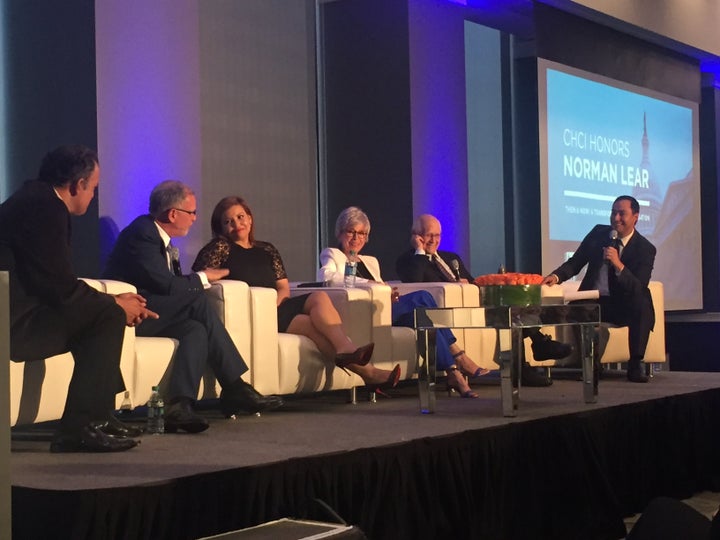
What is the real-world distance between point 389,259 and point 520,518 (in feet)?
14.5

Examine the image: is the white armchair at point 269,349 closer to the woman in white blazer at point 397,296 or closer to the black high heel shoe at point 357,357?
the black high heel shoe at point 357,357

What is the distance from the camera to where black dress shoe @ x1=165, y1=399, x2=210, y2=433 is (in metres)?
3.84

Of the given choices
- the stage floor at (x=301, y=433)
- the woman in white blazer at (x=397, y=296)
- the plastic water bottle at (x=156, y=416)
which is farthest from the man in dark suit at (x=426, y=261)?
the plastic water bottle at (x=156, y=416)

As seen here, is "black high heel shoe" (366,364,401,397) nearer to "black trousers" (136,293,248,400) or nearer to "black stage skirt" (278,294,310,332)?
"black stage skirt" (278,294,310,332)

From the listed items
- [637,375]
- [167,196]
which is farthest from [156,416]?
[637,375]

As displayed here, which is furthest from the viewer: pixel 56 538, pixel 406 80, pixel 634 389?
pixel 406 80

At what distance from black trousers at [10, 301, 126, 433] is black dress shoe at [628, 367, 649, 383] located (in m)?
3.35

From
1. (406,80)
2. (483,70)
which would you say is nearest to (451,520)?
(406,80)

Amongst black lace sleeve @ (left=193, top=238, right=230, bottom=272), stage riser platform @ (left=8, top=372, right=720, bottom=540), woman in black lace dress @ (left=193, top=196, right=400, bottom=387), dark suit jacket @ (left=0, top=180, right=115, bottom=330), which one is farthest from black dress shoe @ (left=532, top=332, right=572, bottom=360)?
dark suit jacket @ (left=0, top=180, right=115, bottom=330)

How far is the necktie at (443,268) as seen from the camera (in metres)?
6.19

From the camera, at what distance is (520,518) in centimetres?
360

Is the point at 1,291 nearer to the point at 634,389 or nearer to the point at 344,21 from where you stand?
the point at 634,389

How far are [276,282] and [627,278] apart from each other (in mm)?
2106

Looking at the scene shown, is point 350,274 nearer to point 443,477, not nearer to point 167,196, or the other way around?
point 167,196
